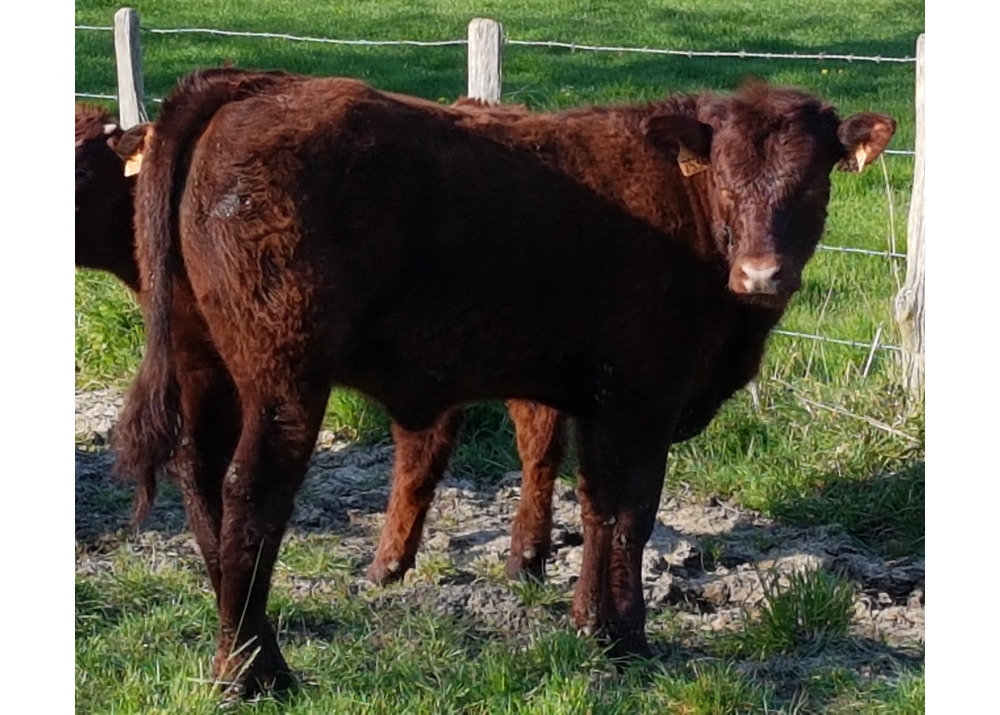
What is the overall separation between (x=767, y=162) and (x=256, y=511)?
1721 millimetres

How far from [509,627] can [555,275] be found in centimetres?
112

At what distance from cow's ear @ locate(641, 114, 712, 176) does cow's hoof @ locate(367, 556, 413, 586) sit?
1.62 m

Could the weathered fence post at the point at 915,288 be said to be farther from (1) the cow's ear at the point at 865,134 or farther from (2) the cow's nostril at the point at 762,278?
(2) the cow's nostril at the point at 762,278

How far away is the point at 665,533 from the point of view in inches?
202

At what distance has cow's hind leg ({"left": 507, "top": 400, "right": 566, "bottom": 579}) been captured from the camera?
4.82m

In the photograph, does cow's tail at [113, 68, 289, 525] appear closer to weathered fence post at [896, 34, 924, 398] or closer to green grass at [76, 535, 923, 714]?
green grass at [76, 535, 923, 714]

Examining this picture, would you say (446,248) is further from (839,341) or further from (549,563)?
(839,341)

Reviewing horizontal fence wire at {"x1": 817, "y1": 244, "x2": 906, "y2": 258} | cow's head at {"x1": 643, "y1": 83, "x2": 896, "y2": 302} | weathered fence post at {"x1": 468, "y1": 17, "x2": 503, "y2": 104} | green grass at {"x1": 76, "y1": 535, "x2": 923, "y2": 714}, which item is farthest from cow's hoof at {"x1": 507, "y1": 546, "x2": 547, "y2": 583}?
weathered fence post at {"x1": 468, "y1": 17, "x2": 503, "y2": 104}

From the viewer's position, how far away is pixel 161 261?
3611 millimetres

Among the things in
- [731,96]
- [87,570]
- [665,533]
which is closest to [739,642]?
[665,533]

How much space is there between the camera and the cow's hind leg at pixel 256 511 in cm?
362

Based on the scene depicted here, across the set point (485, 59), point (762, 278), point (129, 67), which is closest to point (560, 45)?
point (485, 59)

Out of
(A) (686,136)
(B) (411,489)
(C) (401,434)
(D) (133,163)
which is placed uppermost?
(A) (686,136)

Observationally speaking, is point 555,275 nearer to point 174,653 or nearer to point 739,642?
point 739,642
